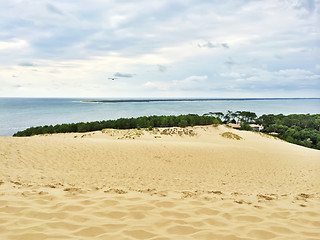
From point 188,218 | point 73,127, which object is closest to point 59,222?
point 188,218

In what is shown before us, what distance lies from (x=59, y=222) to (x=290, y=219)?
403 cm

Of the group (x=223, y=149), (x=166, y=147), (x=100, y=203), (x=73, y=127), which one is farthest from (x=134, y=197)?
(x=73, y=127)

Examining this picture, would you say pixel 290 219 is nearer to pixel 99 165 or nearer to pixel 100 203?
pixel 100 203

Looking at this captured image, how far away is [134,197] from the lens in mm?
5004

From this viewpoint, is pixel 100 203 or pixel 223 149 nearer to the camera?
pixel 100 203

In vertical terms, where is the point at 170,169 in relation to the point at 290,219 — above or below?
below

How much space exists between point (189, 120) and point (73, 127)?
13.7 meters

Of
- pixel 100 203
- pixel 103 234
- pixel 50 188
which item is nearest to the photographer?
pixel 103 234

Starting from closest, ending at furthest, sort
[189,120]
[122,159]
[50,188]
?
[50,188] < [122,159] < [189,120]

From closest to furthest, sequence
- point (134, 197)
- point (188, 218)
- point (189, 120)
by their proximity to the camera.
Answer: point (188, 218) < point (134, 197) < point (189, 120)

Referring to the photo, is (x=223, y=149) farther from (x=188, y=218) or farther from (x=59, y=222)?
(x=59, y=222)

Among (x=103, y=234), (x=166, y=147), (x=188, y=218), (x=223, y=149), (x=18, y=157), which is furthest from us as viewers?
(x=223, y=149)

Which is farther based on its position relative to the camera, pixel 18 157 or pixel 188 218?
pixel 18 157

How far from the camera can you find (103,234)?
10.7 feet
